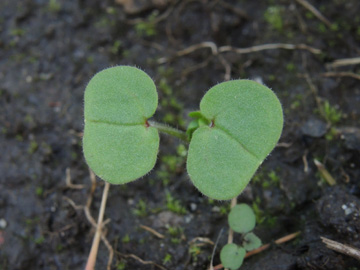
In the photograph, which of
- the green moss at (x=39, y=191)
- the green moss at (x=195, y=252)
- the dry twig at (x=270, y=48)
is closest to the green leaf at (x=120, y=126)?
the green moss at (x=195, y=252)

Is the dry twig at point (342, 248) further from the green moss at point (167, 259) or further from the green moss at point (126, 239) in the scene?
the green moss at point (126, 239)

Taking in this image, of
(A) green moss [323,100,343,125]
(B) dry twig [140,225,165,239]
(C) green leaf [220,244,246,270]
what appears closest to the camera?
(C) green leaf [220,244,246,270]

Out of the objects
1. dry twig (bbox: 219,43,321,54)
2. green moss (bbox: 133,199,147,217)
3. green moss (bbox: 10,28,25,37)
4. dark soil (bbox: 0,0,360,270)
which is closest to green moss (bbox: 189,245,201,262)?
dark soil (bbox: 0,0,360,270)

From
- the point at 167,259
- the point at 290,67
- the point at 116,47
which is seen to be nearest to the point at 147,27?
the point at 116,47

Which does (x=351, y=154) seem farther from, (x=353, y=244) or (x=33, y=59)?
(x=33, y=59)

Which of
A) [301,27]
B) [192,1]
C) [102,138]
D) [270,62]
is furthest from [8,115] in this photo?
[301,27]

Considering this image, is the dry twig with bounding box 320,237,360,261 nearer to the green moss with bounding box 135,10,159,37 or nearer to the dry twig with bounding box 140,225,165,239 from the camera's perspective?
the dry twig with bounding box 140,225,165,239

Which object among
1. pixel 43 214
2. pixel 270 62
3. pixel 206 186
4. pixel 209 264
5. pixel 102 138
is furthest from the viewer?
pixel 270 62

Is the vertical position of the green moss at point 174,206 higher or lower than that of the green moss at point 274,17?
lower
